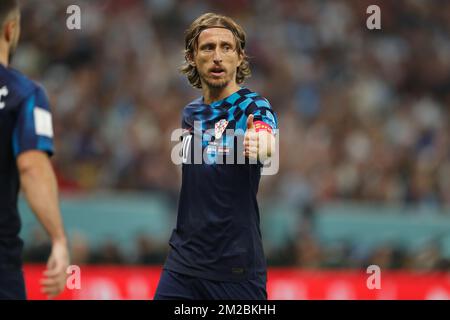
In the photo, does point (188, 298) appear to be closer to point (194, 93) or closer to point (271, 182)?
point (271, 182)

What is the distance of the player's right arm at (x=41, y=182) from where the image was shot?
404 centimetres

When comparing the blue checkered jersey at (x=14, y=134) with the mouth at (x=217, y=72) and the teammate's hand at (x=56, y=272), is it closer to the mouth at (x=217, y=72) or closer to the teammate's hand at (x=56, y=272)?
the teammate's hand at (x=56, y=272)

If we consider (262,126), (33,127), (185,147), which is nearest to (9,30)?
(33,127)

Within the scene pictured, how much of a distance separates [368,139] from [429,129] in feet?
3.50

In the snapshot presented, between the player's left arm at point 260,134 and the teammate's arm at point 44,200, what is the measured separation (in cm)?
116

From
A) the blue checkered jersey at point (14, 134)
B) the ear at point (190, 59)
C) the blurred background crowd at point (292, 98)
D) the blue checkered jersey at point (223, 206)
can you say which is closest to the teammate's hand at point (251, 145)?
the blue checkered jersey at point (223, 206)

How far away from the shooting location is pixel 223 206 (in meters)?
5.31

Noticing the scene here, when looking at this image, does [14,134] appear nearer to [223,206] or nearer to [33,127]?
[33,127]

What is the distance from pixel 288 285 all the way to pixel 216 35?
4801 millimetres

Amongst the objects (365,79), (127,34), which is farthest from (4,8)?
(365,79)

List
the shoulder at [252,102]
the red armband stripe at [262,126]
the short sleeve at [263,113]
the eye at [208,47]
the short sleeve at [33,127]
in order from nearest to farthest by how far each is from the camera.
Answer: the short sleeve at [33,127] < the red armband stripe at [262,126] < the short sleeve at [263,113] < the shoulder at [252,102] < the eye at [208,47]

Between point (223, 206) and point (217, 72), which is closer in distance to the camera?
point (223, 206)

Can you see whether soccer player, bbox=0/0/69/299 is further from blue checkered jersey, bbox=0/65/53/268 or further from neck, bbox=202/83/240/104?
neck, bbox=202/83/240/104

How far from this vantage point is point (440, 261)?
11.5 meters
